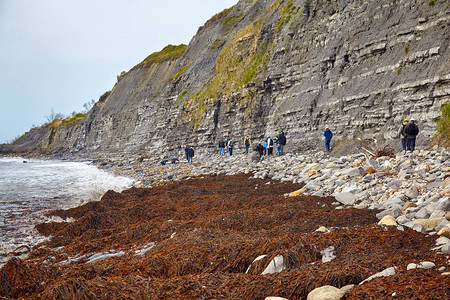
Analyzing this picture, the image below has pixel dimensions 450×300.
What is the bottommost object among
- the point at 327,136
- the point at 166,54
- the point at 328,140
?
the point at 328,140

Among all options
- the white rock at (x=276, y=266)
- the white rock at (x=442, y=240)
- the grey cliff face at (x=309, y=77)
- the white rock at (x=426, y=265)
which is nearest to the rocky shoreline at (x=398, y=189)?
the white rock at (x=442, y=240)

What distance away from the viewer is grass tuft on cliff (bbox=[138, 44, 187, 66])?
225 feet

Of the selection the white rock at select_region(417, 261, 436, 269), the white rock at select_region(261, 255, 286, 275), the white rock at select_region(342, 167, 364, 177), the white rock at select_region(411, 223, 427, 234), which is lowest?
the white rock at select_region(261, 255, 286, 275)

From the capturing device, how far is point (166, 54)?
7119 cm

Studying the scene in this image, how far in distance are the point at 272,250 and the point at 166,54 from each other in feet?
234

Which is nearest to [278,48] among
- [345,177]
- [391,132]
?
[391,132]

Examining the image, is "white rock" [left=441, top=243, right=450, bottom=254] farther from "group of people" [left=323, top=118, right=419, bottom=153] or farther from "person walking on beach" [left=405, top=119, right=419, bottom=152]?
"person walking on beach" [left=405, top=119, right=419, bottom=152]

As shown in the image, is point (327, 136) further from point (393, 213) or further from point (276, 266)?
point (276, 266)

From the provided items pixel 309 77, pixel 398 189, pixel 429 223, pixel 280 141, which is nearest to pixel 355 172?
pixel 398 189

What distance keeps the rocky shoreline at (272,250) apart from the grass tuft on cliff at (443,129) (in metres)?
5.35

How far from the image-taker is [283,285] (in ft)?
11.0

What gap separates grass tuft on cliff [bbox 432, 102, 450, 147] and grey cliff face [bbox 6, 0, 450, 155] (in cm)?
48

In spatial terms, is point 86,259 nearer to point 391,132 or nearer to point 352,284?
point 352,284

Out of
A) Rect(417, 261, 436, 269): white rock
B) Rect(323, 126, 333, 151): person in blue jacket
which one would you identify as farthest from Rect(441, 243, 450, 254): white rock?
Rect(323, 126, 333, 151): person in blue jacket
